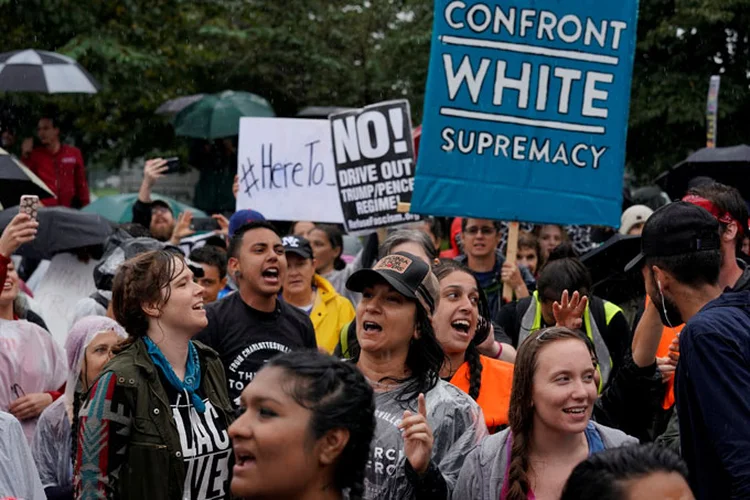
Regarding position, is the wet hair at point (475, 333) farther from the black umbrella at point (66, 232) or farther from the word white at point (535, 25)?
the black umbrella at point (66, 232)

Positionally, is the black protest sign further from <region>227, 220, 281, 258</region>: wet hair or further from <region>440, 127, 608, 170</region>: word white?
<region>227, 220, 281, 258</region>: wet hair

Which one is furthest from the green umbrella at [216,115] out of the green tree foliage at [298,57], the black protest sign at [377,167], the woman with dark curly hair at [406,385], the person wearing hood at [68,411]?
Answer: the woman with dark curly hair at [406,385]

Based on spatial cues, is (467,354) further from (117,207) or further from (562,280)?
(117,207)

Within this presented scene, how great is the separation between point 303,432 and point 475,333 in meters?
2.60

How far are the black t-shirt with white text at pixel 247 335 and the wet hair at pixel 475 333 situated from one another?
944 millimetres

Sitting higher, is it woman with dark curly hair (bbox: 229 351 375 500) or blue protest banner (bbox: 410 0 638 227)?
blue protest banner (bbox: 410 0 638 227)

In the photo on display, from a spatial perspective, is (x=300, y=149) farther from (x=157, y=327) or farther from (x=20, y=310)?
(x=157, y=327)

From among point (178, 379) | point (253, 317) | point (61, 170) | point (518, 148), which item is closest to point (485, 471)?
point (178, 379)

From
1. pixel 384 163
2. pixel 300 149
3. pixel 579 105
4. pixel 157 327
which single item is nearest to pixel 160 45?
pixel 300 149

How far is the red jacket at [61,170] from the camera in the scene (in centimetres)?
1351

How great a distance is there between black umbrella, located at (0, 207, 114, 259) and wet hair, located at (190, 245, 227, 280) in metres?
0.66

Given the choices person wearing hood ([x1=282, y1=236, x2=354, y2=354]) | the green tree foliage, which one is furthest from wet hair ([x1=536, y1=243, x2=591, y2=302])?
the green tree foliage

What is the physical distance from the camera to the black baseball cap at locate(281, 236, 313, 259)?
7949 millimetres

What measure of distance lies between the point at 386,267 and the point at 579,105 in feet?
10.6
